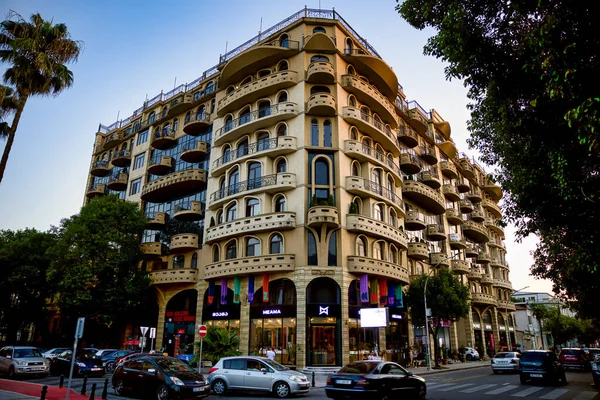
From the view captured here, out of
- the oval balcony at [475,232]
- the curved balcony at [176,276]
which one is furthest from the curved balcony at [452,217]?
the curved balcony at [176,276]

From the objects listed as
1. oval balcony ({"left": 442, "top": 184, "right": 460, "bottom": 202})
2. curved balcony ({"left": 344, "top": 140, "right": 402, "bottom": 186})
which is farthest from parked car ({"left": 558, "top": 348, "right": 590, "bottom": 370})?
oval balcony ({"left": 442, "top": 184, "right": 460, "bottom": 202})

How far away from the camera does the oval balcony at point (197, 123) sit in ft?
129

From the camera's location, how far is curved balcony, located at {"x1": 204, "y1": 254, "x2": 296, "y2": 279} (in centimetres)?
2856

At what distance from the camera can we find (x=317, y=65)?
3228 centimetres

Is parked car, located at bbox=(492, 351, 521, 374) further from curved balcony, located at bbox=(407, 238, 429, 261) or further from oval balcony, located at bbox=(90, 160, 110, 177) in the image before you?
oval balcony, located at bbox=(90, 160, 110, 177)

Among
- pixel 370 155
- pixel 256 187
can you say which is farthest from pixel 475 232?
pixel 256 187

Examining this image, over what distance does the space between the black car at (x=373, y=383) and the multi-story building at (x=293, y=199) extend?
14.3m

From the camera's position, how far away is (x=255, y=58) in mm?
35406

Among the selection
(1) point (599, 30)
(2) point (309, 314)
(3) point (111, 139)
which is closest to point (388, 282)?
(2) point (309, 314)

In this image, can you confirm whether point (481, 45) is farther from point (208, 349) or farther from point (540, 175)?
point (208, 349)

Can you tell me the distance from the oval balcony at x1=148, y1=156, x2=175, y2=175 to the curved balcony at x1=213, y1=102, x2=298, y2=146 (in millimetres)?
7334

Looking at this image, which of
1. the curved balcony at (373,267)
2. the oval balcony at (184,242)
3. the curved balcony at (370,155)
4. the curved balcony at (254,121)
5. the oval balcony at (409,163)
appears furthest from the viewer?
the oval balcony at (409,163)

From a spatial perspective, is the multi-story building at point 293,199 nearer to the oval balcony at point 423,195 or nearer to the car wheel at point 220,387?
the oval balcony at point 423,195

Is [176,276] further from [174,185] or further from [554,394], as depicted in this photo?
[554,394]
